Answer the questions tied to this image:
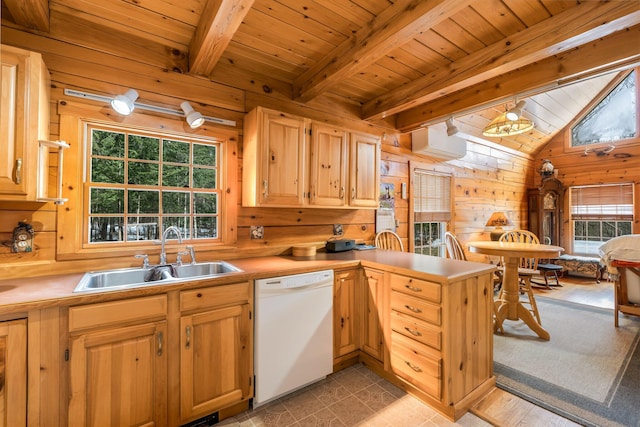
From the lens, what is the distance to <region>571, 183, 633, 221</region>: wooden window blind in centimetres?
521

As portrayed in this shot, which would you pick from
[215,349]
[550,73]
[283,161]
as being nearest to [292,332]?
[215,349]

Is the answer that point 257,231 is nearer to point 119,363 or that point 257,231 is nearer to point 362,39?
point 119,363

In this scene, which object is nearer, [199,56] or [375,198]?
[199,56]

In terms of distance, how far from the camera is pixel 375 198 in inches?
117

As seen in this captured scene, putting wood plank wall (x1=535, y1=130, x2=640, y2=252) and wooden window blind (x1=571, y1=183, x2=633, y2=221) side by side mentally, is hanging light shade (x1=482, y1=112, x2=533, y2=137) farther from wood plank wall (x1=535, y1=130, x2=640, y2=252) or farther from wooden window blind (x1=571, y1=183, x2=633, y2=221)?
wooden window blind (x1=571, y1=183, x2=633, y2=221)

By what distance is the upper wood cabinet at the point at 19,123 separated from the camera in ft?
4.72

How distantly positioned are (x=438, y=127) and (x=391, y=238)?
1.69 meters

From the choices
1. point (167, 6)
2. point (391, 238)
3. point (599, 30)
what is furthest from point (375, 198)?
point (167, 6)

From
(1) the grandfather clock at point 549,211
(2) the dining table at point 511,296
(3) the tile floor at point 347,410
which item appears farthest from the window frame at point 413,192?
(1) the grandfather clock at point 549,211

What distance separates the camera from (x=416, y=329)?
1.91 metres

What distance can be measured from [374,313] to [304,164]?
53.4 inches

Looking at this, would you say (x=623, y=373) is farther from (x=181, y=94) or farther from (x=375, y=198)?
(x=181, y=94)

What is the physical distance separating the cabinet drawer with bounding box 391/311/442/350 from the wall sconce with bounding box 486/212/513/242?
141 inches

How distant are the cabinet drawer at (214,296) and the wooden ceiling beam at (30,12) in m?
1.79
